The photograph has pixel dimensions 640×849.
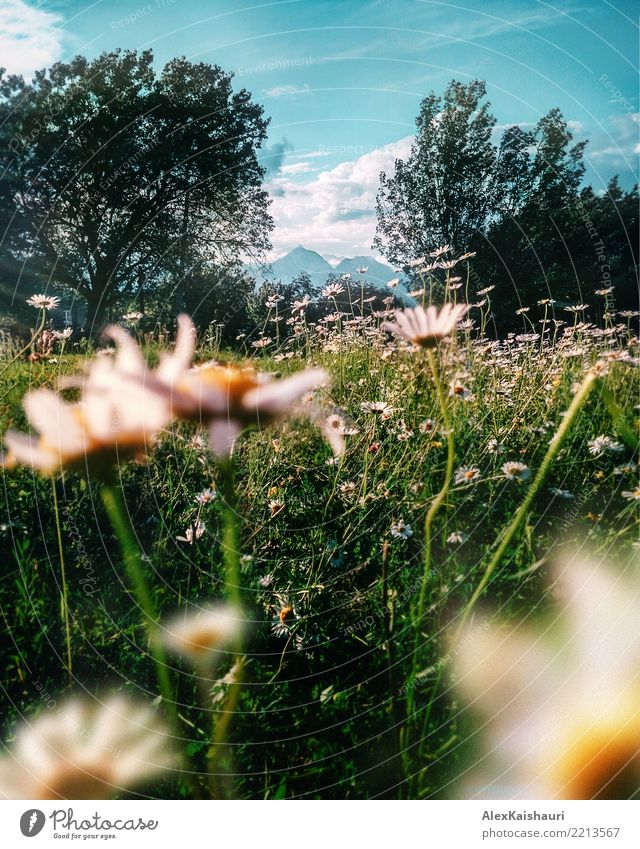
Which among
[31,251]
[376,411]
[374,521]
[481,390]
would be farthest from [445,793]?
[31,251]

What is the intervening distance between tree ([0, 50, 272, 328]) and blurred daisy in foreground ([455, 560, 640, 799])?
24.7 inches

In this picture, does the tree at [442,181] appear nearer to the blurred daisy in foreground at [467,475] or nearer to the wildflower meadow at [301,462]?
Result: the wildflower meadow at [301,462]

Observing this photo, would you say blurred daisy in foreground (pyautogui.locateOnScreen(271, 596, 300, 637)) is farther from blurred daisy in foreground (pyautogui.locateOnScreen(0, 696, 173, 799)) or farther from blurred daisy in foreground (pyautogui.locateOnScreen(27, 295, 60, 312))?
blurred daisy in foreground (pyautogui.locateOnScreen(27, 295, 60, 312))

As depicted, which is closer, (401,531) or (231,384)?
(231,384)

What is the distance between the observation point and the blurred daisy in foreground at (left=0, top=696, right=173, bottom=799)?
1.54ft

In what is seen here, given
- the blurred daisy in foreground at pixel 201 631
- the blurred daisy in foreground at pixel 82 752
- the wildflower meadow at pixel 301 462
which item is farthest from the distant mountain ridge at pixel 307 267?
the blurred daisy in foreground at pixel 82 752

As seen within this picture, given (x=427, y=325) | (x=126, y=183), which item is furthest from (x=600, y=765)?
(x=126, y=183)

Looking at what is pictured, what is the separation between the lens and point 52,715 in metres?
0.49

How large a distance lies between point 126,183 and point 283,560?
62cm

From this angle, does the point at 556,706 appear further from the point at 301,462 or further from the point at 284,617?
the point at 301,462

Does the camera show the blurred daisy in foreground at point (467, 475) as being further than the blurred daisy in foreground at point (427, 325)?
Yes

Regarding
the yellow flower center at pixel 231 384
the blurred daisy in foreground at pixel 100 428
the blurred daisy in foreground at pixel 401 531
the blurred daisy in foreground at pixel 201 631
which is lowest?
the blurred daisy in foreground at pixel 201 631

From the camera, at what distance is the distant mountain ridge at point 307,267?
27.5 inches
